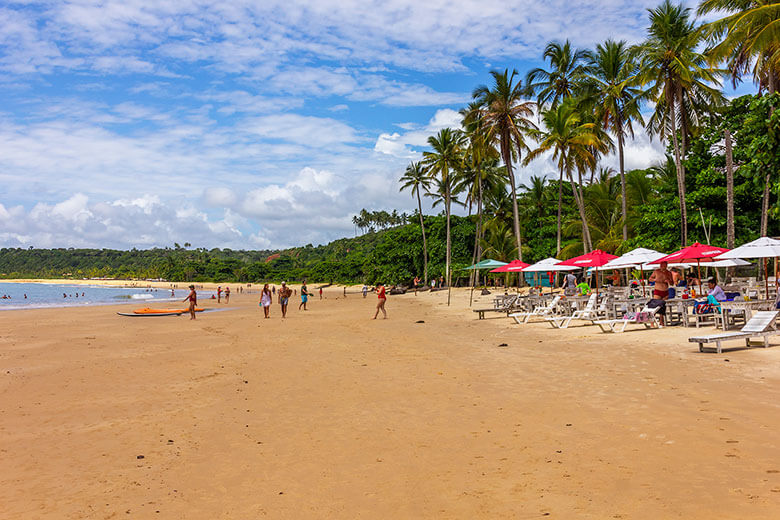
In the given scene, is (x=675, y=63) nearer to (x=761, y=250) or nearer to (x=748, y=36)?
(x=748, y=36)

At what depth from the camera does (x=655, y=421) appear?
18.6 feet

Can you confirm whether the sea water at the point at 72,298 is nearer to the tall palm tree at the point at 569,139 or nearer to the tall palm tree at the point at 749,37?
the tall palm tree at the point at 569,139

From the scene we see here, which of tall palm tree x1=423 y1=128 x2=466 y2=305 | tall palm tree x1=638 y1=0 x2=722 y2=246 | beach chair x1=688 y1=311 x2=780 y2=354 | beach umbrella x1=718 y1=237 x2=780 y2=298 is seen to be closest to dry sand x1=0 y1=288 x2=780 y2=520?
beach chair x1=688 y1=311 x2=780 y2=354

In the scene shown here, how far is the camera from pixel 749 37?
15.3 meters

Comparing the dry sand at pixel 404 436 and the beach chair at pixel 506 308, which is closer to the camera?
the dry sand at pixel 404 436

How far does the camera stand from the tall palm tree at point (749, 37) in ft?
44.0

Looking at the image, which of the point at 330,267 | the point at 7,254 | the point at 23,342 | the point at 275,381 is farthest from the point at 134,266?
the point at 275,381

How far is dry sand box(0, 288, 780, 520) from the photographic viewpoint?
13.3 feet

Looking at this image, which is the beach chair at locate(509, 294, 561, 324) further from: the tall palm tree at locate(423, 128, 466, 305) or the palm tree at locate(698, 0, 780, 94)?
the tall palm tree at locate(423, 128, 466, 305)

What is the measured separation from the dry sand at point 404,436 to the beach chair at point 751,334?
327 millimetres

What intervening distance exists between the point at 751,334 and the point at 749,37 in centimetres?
1035

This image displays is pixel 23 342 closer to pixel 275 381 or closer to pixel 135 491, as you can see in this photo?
pixel 275 381

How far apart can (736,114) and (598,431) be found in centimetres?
2274

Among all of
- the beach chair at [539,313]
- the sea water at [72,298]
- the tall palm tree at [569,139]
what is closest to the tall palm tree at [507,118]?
the tall palm tree at [569,139]
